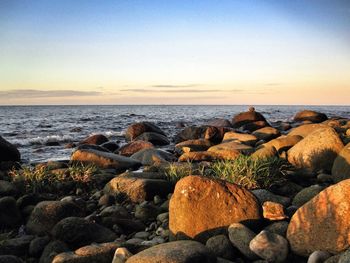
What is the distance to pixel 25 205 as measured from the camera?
7379 millimetres

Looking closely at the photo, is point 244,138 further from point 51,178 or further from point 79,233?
point 79,233

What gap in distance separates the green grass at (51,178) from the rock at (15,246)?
116 inches

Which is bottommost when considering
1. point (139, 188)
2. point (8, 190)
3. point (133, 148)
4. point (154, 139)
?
point (154, 139)

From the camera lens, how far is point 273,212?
18.1ft

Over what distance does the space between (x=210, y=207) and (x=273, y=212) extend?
1020 millimetres

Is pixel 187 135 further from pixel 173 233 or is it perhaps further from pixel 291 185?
pixel 173 233

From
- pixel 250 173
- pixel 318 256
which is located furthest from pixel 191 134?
pixel 318 256

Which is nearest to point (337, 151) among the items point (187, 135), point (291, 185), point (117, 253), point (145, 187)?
point (291, 185)

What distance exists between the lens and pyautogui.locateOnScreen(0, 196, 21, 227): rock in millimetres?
6617

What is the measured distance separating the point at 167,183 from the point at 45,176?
10.1ft

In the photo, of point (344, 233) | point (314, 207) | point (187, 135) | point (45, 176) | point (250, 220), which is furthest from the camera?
point (187, 135)

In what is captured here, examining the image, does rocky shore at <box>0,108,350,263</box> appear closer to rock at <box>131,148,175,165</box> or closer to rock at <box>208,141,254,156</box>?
rock at <box>208,141,254,156</box>

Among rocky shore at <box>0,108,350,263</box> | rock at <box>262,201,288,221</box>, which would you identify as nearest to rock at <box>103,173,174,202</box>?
rocky shore at <box>0,108,350,263</box>

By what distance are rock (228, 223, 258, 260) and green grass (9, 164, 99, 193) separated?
5.02m
